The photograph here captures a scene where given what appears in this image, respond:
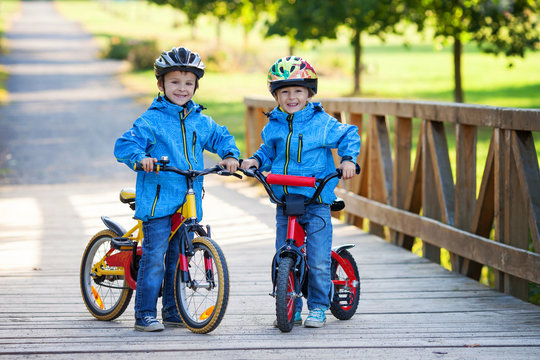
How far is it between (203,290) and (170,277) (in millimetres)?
255

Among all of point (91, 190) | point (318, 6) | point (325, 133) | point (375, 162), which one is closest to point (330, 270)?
point (325, 133)

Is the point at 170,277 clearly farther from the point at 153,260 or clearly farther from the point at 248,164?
the point at 248,164

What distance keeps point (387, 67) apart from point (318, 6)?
18447 millimetres

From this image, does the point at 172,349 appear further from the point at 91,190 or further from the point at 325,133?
the point at 91,190

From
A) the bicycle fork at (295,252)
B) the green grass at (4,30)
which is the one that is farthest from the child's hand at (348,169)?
the green grass at (4,30)

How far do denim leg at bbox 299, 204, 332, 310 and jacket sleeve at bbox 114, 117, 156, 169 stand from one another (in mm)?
946

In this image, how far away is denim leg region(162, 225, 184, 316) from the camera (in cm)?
524

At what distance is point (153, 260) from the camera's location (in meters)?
5.15

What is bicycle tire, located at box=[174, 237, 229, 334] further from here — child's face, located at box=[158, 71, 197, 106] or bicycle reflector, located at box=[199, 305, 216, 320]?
child's face, located at box=[158, 71, 197, 106]

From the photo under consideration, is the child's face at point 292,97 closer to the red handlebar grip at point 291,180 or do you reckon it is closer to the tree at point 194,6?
the red handlebar grip at point 291,180

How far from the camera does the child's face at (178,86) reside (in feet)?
16.8

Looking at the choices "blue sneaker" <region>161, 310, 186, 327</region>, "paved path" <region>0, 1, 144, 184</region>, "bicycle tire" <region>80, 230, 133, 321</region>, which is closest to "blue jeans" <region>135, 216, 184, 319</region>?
"blue sneaker" <region>161, 310, 186, 327</region>

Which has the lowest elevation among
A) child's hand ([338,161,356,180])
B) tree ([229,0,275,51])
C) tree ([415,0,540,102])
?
child's hand ([338,161,356,180])

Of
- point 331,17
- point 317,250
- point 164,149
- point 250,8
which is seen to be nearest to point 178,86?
point 164,149
